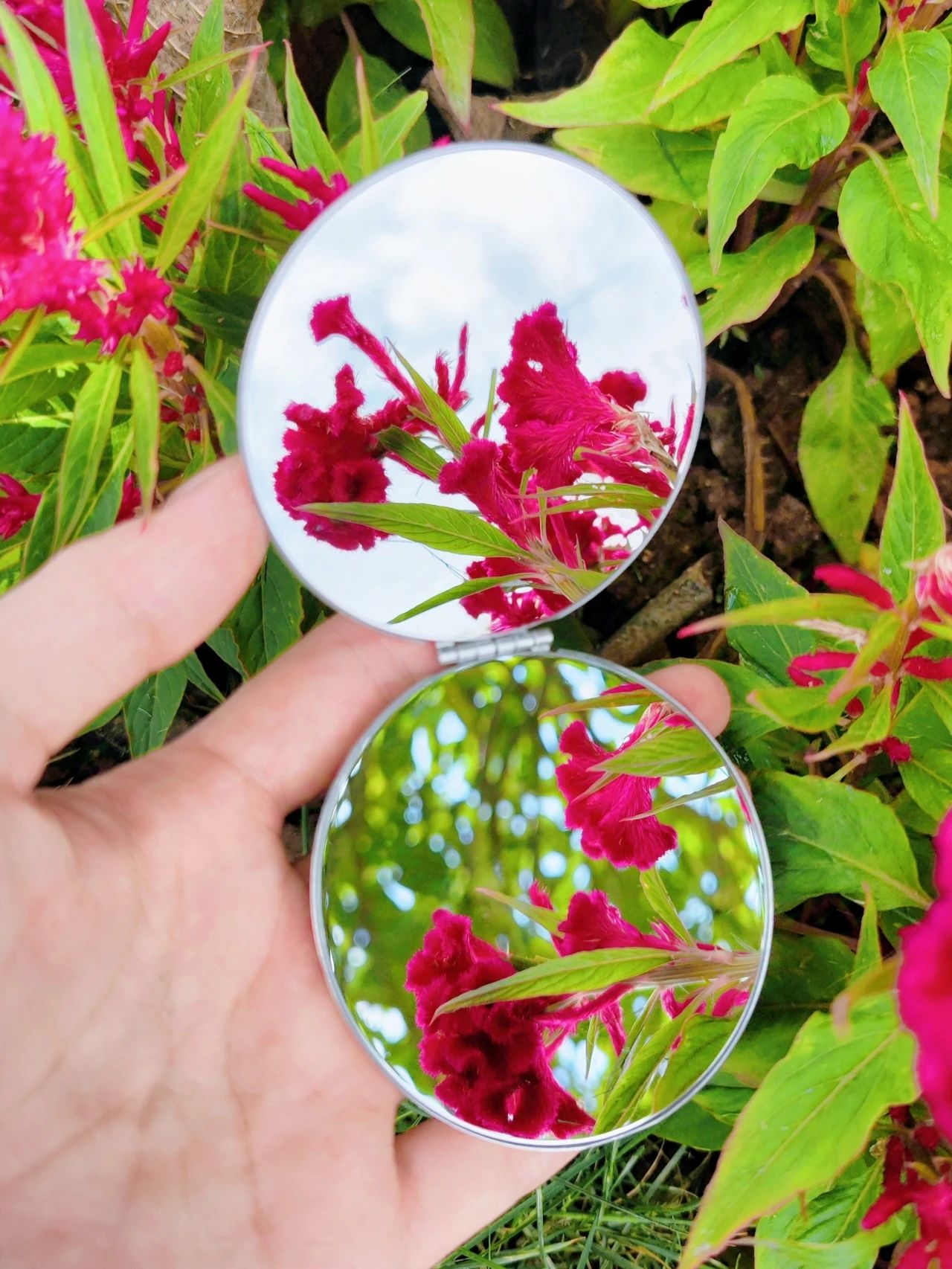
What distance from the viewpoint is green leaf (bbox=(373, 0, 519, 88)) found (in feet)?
3.42

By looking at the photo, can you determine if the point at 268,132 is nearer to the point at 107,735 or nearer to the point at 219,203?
the point at 219,203

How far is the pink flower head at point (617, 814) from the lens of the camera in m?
0.75

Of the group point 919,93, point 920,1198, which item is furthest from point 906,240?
point 920,1198

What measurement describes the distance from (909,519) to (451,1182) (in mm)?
627

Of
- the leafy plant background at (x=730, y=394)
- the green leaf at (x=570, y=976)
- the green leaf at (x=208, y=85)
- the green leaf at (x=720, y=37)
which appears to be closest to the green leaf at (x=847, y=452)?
the leafy plant background at (x=730, y=394)

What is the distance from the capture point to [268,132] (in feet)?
2.49

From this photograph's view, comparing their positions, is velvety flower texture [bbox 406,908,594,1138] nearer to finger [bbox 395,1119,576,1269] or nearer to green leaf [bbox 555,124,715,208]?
finger [bbox 395,1119,576,1269]

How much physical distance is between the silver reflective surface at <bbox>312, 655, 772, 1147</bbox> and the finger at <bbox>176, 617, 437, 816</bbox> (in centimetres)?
4

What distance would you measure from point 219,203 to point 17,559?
0.32 m

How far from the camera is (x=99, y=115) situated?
569 millimetres

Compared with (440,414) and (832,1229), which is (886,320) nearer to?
(440,414)

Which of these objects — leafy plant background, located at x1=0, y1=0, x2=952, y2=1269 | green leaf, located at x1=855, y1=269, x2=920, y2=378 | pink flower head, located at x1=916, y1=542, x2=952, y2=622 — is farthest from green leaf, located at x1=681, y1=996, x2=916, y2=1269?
green leaf, located at x1=855, y1=269, x2=920, y2=378

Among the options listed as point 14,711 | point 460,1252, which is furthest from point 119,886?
point 460,1252

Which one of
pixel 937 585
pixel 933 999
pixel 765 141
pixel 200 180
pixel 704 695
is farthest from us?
pixel 704 695
